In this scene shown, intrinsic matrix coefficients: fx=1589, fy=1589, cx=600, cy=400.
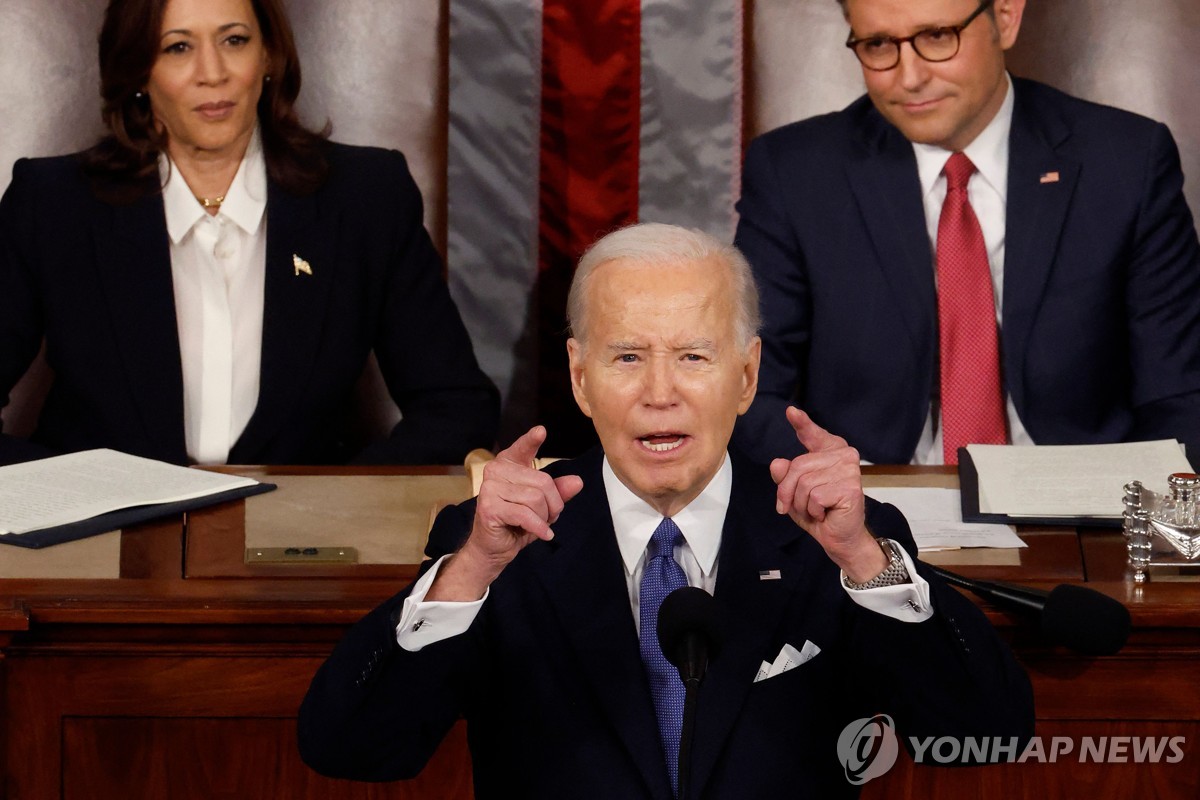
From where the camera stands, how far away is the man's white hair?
179 centimetres

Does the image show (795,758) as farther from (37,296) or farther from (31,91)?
(31,91)

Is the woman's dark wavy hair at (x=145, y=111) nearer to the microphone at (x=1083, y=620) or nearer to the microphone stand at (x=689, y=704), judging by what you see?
the microphone at (x=1083, y=620)

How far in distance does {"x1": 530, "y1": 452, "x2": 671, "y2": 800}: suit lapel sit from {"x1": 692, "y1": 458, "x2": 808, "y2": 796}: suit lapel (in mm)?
58

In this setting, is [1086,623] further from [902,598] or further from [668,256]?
[668,256]

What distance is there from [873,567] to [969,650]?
0.16m

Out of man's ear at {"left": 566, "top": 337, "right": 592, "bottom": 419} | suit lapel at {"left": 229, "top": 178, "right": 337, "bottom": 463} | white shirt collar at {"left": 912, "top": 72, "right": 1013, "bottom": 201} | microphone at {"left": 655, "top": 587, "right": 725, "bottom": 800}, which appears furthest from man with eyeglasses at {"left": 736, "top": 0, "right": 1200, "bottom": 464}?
microphone at {"left": 655, "top": 587, "right": 725, "bottom": 800}

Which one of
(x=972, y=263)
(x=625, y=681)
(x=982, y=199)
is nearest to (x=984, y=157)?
(x=982, y=199)

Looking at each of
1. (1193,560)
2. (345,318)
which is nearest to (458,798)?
(1193,560)

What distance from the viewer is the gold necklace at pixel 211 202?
3193 millimetres

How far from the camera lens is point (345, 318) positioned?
10.5 ft

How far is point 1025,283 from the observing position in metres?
3.03

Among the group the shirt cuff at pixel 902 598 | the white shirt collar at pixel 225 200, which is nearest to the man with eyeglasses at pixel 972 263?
the white shirt collar at pixel 225 200

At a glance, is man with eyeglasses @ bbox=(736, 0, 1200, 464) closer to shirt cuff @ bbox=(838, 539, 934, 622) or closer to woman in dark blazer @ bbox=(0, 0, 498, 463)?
woman in dark blazer @ bbox=(0, 0, 498, 463)

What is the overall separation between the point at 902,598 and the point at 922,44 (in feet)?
5.41
